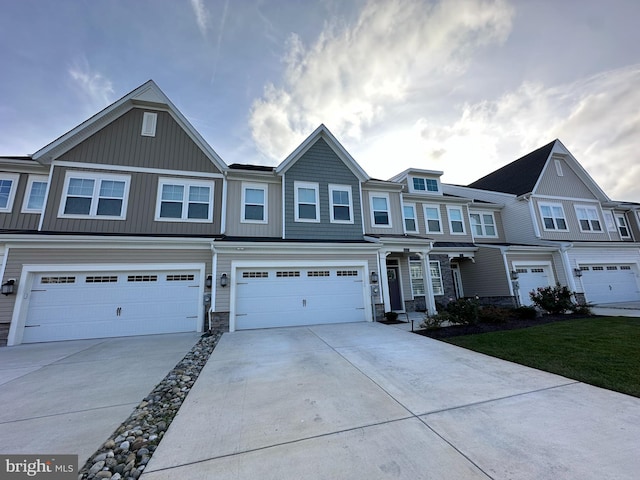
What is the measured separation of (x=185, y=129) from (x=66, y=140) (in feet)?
12.9

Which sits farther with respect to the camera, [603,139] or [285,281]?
[603,139]

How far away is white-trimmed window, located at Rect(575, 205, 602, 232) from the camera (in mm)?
16203

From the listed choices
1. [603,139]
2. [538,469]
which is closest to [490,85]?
[603,139]

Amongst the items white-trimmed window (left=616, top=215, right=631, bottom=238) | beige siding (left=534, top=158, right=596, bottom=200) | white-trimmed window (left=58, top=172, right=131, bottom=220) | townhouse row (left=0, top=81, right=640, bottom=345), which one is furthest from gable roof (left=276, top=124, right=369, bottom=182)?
white-trimmed window (left=616, top=215, right=631, bottom=238)

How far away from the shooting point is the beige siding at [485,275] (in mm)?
12992

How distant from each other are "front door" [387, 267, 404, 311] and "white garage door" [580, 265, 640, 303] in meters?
10.8

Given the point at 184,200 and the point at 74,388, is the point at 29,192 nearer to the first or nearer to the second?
the point at 184,200

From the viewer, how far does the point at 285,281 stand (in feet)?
30.2

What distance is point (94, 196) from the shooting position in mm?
9016

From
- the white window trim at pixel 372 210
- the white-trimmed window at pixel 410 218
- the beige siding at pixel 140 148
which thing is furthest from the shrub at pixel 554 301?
the beige siding at pixel 140 148

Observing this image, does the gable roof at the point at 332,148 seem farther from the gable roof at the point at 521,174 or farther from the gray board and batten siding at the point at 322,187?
the gable roof at the point at 521,174

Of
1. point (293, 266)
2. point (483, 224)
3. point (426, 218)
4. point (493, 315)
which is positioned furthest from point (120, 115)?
point (483, 224)

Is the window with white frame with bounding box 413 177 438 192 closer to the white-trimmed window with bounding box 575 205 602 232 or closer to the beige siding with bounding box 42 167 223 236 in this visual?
the white-trimmed window with bounding box 575 205 602 232

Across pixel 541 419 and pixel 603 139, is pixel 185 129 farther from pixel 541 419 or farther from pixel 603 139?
pixel 603 139
